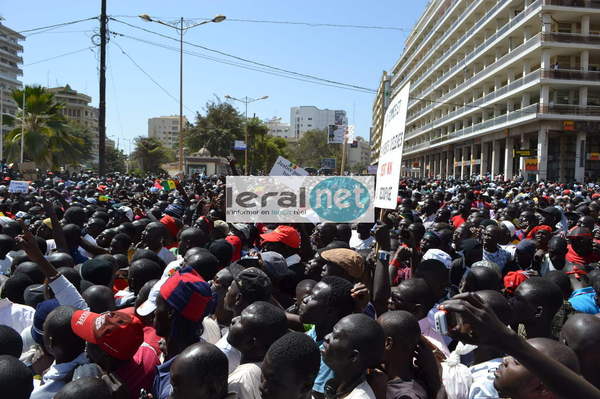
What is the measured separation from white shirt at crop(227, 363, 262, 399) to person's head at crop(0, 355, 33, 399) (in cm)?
89

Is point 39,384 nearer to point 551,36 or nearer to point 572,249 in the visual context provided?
point 572,249

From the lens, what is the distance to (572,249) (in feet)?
19.1

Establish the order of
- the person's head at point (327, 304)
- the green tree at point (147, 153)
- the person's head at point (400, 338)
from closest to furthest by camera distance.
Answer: the person's head at point (400, 338) → the person's head at point (327, 304) → the green tree at point (147, 153)

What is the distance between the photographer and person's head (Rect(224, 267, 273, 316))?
11.0 ft

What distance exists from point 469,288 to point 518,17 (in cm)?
3808

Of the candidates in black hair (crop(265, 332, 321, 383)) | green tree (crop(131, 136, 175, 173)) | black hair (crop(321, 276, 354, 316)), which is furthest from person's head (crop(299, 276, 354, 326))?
green tree (crop(131, 136, 175, 173))

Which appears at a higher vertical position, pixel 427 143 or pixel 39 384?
pixel 427 143

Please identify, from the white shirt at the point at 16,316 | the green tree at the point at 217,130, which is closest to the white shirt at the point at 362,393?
the white shirt at the point at 16,316

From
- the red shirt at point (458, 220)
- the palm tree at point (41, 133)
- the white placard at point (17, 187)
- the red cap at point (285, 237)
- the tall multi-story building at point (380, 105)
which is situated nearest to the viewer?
the red cap at point (285, 237)

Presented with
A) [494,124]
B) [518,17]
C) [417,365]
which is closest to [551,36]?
[518,17]

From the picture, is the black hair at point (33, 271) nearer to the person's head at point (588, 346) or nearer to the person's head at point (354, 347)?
the person's head at point (354, 347)

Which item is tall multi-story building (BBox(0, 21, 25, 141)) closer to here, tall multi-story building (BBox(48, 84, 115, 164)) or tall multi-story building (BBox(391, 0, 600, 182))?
tall multi-story building (BBox(48, 84, 115, 164))

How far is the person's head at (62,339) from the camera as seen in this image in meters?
2.75

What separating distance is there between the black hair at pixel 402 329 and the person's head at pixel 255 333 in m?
0.56
